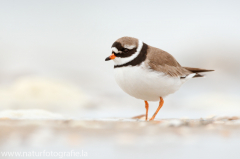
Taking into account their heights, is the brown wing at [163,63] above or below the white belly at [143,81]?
above

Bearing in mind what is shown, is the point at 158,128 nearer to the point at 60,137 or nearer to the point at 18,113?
the point at 60,137

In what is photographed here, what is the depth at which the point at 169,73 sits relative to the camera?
321 centimetres

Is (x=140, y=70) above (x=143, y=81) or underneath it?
above

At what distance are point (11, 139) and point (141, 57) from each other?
4.82 feet

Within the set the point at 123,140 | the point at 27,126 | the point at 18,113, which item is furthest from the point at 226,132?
the point at 18,113

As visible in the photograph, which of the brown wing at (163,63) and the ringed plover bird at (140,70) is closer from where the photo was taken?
the ringed plover bird at (140,70)

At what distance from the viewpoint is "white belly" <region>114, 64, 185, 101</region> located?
9.84 feet

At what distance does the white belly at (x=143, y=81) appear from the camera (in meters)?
3.00

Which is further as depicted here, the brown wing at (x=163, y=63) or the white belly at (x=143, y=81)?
the brown wing at (x=163, y=63)

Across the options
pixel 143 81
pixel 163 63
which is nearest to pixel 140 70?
pixel 143 81

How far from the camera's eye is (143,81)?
118 inches

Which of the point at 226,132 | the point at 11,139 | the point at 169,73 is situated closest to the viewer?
the point at 11,139

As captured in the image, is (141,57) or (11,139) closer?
(11,139)

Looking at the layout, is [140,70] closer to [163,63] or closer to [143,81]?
[143,81]
